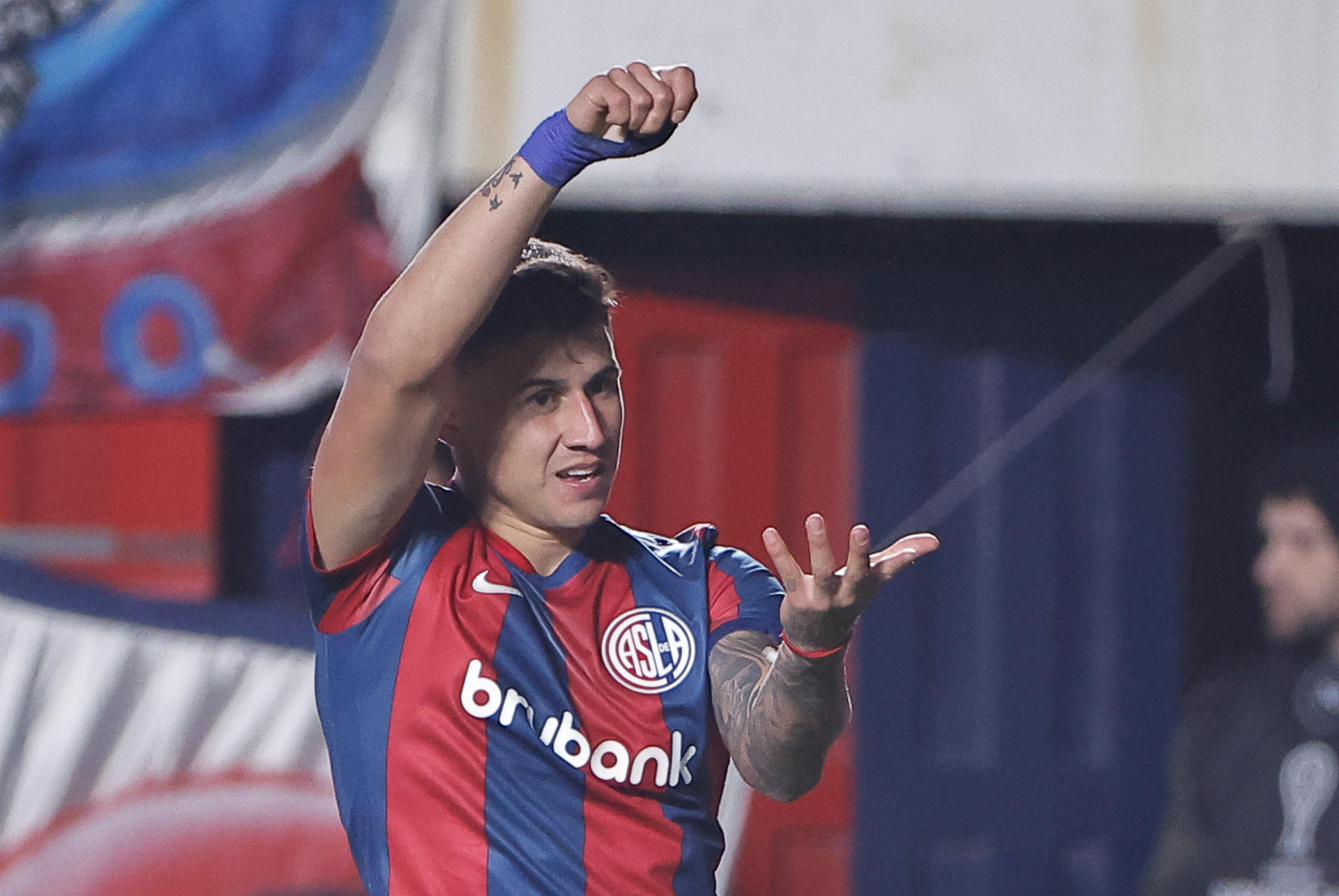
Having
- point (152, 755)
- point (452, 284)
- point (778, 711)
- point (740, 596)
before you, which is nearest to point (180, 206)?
point (152, 755)

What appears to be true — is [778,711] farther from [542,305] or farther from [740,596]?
[542,305]

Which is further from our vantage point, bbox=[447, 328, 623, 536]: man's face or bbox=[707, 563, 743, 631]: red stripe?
bbox=[707, 563, 743, 631]: red stripe

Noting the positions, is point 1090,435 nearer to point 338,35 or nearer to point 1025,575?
point 1025,575

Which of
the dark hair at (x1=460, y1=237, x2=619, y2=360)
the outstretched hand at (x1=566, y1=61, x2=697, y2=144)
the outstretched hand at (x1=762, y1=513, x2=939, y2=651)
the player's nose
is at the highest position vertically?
the outstretched hand at (x1=566, y1=61, x2=697, y2=144)

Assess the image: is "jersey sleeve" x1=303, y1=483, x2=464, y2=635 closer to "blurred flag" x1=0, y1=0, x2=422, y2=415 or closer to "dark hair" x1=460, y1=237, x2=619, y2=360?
"dark hair" x1=460, y1=237, x2=619, y2=360

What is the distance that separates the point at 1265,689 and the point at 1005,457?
961 millimetres

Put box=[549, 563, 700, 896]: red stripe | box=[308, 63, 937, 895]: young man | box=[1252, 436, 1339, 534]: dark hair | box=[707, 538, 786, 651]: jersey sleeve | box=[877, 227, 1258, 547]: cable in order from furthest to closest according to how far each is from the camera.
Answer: box=[877, 227, 1258, 547]: cable → box=[1252, 436, 1339, 534]: dark hair → box=[707, 538, 786, 651]: jersey sleeve → box=[549, 563, 700, 896]: red stripe → box=[308, 63, 937, 895]: young man

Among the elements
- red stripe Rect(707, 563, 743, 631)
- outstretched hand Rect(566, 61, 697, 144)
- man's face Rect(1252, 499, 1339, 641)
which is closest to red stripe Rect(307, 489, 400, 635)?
red stripe Rect(707, 563, 743, 631)

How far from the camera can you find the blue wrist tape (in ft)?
4.89

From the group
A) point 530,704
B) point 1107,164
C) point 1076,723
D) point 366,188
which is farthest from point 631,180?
point 530,704

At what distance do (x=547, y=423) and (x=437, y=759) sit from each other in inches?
15.7

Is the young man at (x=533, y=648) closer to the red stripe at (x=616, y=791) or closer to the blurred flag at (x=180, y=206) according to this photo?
the red stripe at (x=616, y=791)

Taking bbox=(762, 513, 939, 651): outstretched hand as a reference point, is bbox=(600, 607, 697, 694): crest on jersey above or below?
below

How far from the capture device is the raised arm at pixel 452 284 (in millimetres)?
1457
